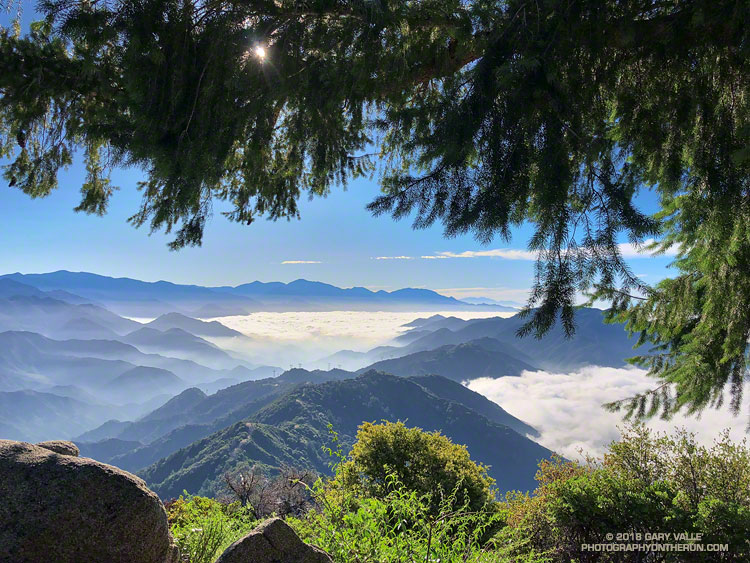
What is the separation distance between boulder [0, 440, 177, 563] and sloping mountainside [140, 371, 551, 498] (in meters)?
112

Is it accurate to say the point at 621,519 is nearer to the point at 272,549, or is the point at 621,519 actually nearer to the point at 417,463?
the point at 272,549

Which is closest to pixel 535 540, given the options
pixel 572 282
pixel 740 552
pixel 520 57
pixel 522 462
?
pixel 740 552

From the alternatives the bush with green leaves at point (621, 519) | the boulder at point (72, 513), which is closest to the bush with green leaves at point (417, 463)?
the bush with green leaves at point (621, 519)

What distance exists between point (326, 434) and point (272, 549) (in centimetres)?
14864

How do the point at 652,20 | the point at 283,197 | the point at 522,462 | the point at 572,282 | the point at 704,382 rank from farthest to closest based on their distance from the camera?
the point at 522,462, the point at 704,382, the point at 283,197, the point at 652,20, the point at 572,282

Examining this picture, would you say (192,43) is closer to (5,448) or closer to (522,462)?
(5,448)

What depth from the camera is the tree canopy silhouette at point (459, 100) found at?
2602 mm

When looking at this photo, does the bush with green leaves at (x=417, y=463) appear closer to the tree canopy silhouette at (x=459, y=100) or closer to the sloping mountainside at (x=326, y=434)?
the tree canopy silhouette at (x=459, y=100)

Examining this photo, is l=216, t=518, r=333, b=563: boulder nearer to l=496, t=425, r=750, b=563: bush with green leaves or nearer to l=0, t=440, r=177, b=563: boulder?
l=0, t=440, r=177, b=563: boulder

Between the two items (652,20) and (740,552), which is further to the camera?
(740,552)

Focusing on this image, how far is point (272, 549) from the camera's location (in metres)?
2.72

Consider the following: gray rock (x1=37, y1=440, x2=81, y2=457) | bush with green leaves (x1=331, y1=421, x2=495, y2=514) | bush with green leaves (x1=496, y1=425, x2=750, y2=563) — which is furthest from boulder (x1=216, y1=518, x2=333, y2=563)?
bush with green leaves (x1=331, y1=421, x2=495, y2=514)

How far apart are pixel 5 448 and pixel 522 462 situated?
186070 millimetres

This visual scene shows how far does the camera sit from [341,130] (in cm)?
359
